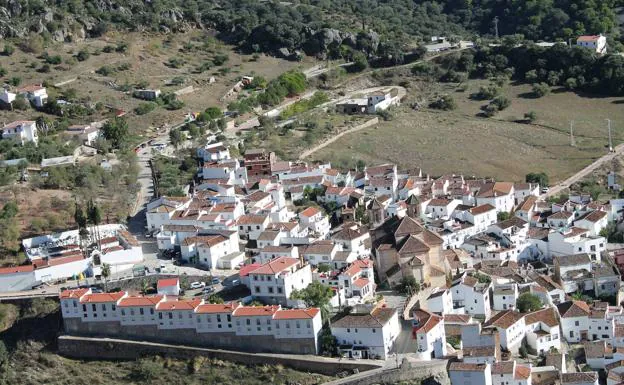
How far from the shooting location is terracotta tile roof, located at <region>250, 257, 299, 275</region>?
40.9 metres

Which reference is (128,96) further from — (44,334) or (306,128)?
(44,334)

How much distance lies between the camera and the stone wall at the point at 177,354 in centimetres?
3800

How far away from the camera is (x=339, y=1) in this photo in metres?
99.5

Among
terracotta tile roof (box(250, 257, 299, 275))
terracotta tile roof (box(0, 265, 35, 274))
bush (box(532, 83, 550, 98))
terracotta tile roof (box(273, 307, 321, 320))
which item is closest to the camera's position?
terracotta tile roof (box(273, 307, 321, 320))

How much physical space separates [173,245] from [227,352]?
820 centimetres

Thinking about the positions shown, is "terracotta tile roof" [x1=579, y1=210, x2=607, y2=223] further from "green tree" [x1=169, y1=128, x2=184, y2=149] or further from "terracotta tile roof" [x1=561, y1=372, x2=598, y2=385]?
"green tree" [x1=169, y1=128, x2=184, y2=149]

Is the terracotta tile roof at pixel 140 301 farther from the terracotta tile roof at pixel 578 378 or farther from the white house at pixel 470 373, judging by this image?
the terracotta tile roof at pixel 578 378

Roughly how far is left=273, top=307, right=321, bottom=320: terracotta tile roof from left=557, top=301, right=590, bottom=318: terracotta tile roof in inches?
366

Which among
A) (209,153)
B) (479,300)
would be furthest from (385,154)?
(479,300)

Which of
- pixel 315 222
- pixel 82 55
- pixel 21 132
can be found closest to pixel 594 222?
pixel 315 222

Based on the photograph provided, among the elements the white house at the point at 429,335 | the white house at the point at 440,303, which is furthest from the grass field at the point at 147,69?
the white house at the point at 429,335

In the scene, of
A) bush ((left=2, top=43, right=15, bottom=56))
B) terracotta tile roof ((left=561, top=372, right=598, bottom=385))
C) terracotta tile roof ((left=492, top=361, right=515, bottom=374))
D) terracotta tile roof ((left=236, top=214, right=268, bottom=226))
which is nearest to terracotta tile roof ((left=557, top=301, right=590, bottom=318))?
terracotta tile roof ((left=561, top=372, right=598, bottom=385))

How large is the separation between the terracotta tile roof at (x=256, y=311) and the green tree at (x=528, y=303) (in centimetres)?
933

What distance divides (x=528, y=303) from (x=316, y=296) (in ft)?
26.2
